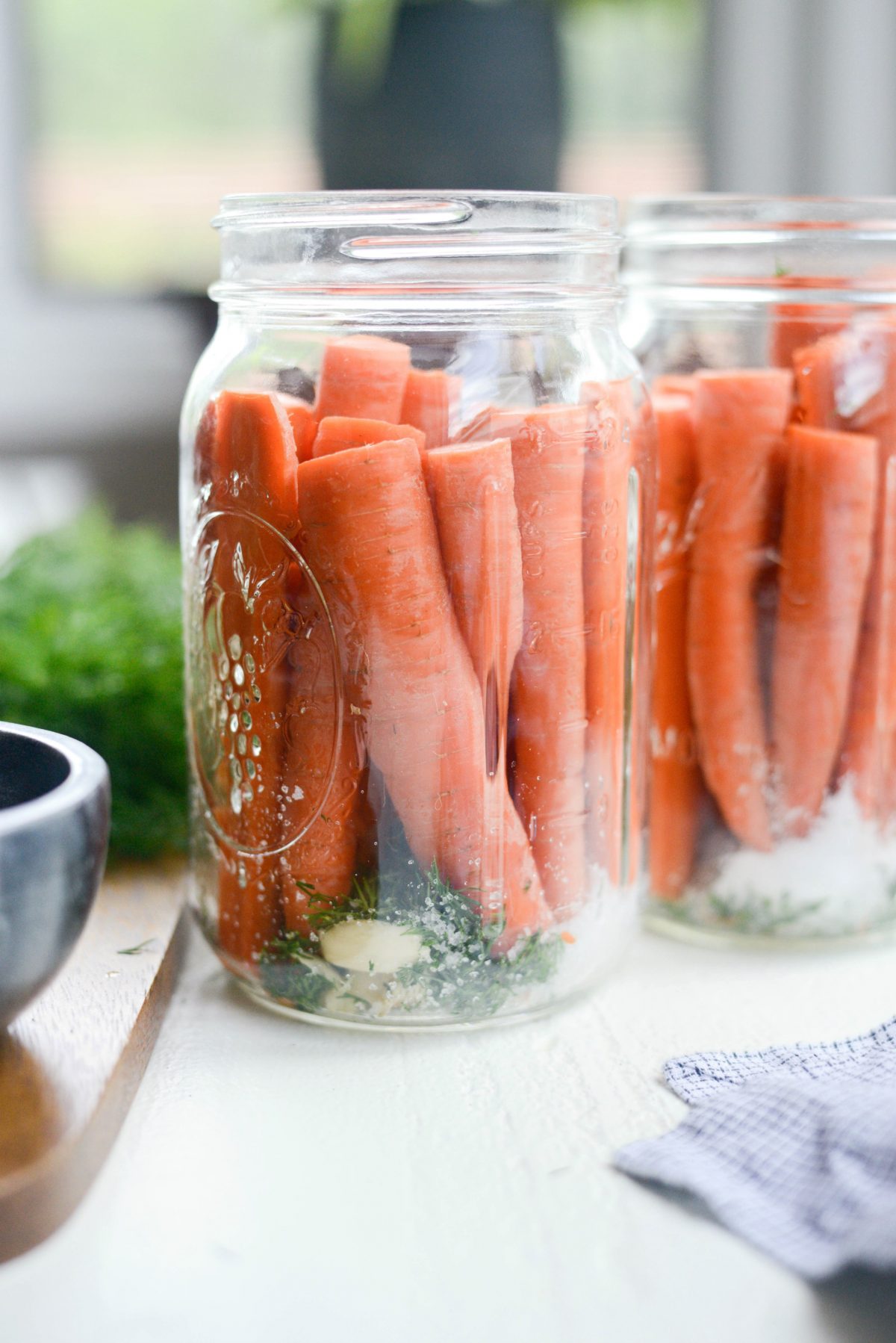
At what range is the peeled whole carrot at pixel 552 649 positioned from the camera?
0.59m

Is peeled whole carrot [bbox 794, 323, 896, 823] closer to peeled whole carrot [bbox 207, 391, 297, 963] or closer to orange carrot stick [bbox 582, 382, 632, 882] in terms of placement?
orange carrot stick [bbox 582, 382, 632, 882]

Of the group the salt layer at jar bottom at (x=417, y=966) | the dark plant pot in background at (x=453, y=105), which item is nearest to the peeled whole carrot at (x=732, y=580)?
the salt layer at jar bottom at (x=417, y=966)

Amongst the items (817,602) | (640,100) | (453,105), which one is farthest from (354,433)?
(640,100)

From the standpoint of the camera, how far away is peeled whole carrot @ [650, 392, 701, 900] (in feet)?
2.27

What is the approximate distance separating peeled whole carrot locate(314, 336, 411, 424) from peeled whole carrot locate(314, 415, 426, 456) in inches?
0.5

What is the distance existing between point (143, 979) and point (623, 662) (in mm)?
251

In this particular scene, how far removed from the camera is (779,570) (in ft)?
2.23

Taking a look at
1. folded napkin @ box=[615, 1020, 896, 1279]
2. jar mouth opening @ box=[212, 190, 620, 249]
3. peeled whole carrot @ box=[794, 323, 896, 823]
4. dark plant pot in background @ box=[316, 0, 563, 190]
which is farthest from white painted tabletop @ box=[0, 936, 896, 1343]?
dark plant pot in background @ box=[316, 0, 563, 190]

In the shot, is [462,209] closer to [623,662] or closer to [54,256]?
[623,662]

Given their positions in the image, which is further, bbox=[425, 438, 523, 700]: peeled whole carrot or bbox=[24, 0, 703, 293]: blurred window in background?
bbox=[24, 0, 703, 293]: blurred window in background

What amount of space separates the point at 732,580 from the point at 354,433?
21 centimetres

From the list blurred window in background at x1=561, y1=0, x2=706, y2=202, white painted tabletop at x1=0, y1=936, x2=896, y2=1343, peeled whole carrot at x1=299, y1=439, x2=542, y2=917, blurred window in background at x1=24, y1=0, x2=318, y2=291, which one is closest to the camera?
white painted tabletop at x1=0, y1=936, x2=896, y2=1343

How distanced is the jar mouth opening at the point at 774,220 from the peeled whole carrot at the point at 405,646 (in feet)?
0.68

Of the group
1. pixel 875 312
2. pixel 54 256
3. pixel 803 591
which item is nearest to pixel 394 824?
pixel 803 591
